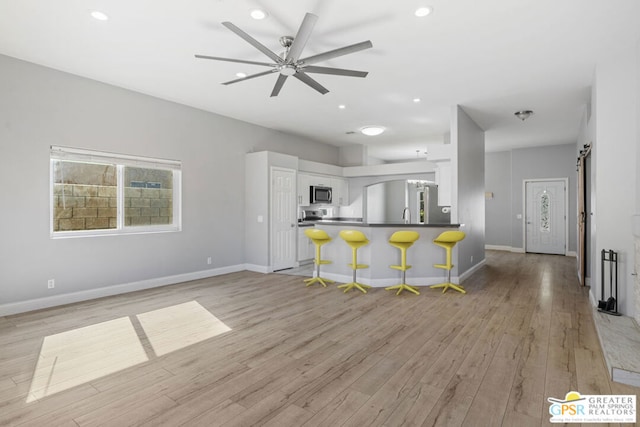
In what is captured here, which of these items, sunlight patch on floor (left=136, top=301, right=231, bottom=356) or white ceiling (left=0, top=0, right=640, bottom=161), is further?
sunlight patch on floor (left=136, top=301, right=231, bottom=356)

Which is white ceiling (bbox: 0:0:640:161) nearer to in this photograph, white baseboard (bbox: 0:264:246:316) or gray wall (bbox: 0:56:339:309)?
gray wall (bbox: 0:56:339:309)

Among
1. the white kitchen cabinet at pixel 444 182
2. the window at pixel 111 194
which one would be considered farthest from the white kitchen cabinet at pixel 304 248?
the white kitchen cabinet at pixel 444 182

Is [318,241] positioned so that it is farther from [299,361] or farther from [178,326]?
[299,361]

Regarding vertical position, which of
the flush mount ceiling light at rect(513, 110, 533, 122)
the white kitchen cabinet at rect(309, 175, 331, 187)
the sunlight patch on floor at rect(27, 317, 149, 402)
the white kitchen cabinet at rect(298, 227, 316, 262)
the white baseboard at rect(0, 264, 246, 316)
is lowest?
the sunlight patch on floor at rect(27, 317, 149, 402)

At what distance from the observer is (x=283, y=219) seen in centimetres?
672

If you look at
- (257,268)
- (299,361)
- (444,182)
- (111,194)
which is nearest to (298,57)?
(299,361)

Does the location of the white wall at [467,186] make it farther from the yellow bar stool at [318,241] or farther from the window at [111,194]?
the window at [111,194]

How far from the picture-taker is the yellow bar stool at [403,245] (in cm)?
476

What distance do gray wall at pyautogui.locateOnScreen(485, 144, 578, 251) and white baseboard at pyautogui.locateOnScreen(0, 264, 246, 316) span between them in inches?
306

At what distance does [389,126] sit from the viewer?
7090mm

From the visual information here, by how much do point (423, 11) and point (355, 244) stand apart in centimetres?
307

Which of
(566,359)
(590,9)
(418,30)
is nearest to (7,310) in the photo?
(418,30)

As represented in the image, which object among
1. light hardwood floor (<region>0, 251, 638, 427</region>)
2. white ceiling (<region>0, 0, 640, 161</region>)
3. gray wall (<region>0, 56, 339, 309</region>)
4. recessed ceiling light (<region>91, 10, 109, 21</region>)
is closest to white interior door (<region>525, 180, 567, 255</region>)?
white ceiling (<region>0, 0, 640, 161</region>)

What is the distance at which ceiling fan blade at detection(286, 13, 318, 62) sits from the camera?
8.38 feet
